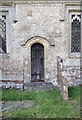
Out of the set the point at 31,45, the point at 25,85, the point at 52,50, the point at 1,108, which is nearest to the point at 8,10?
the point at 31,45

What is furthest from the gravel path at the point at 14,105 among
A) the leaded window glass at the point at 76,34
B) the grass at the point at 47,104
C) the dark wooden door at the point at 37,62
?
the leaded window glass at the point at 76,34

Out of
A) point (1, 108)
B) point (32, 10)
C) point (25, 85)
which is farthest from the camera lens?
point (32, 10)

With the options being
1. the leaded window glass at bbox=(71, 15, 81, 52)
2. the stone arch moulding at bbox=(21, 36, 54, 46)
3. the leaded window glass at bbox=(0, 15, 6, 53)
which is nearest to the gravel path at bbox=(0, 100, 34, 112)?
the stone arch moulding at bbox=(21, 36, 54, 46)

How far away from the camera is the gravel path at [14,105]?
10.0 metres

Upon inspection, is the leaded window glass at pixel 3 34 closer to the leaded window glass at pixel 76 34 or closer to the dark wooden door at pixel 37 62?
the dark wooden door at pixel 37 62

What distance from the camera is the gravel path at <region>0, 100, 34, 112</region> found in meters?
10.0

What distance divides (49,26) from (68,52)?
1.81m

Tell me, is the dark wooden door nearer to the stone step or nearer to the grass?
the stone step

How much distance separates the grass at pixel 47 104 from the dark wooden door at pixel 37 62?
2.68 metres

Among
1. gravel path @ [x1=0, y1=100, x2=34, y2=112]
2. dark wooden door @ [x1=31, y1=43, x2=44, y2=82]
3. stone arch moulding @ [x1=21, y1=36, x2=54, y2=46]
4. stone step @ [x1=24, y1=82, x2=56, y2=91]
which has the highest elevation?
stone arch moulding @ [x1=21, y1=36, x2=54, y2=46]

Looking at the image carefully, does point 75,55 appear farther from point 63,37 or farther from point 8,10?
point 8,10

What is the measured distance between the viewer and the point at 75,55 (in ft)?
51.9

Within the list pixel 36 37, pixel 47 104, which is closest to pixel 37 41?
pixel 36 37

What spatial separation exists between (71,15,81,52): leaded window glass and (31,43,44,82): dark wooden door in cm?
183
